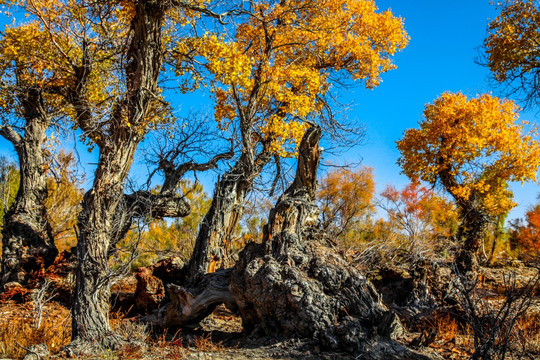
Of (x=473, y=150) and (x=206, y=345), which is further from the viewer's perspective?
(x=473, y=150)

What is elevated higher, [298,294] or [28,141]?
[28,141]

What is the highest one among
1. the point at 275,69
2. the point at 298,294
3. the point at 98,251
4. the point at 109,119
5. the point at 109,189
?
the point at 275,69

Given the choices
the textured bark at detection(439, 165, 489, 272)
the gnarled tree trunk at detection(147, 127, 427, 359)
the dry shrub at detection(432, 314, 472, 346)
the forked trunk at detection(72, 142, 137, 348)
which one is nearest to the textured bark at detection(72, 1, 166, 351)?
the forked trunk at detection(72, 142, 137, 348)

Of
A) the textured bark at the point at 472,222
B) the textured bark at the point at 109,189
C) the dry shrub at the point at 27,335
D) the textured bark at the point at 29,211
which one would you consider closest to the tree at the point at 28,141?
the textured bark at the point at 29,211

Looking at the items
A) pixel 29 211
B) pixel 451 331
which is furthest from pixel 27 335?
pixel 451 331

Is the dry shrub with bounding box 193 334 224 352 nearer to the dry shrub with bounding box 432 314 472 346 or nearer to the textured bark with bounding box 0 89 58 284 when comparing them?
the dry shrub with bounding box 432 314 472 346

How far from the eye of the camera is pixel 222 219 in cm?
877

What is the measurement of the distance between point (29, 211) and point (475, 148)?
15149mm

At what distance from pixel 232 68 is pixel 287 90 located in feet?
9.23

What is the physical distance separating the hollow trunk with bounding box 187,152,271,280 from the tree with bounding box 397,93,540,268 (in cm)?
997

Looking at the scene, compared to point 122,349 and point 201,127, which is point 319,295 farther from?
point 201,127

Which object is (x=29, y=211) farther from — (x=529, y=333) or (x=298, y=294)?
(x=529, y=333)

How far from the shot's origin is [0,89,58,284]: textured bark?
29.2ft

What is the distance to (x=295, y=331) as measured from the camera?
5391mm
